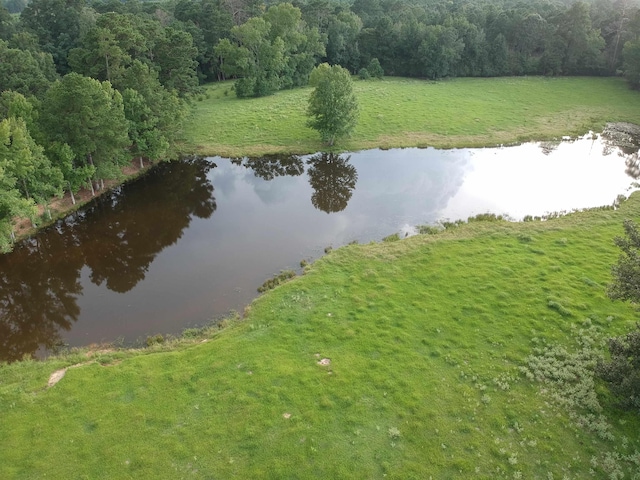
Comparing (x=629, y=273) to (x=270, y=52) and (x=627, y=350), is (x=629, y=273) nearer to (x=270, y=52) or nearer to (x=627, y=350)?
(x=627, y=350)

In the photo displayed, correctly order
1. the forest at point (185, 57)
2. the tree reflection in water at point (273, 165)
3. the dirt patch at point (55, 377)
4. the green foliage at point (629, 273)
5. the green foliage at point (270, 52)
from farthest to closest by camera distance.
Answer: the green foliage at point (270, 52) < the tree reflection in water at point (273, 165) < the forest at point (185, 57) < the dirt patch at point (55, 377) < the green foliage at point (629, 273)

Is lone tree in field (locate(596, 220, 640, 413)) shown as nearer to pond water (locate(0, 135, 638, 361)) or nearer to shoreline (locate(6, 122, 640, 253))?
pond water (locate(0, 135, 638, 361))

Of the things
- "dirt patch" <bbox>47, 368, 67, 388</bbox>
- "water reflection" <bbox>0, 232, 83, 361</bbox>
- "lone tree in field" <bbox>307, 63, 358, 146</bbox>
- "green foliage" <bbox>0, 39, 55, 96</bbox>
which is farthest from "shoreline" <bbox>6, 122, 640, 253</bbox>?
"dirt patch" <bbox>47, 368, 67, 388</bbox>

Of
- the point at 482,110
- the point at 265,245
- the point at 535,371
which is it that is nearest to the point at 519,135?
the point at 482,110

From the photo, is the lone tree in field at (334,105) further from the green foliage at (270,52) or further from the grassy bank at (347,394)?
the grassy bank at (347,394)

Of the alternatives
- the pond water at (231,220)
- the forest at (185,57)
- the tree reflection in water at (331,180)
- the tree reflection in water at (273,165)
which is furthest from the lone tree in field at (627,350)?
the forest at (185,57)

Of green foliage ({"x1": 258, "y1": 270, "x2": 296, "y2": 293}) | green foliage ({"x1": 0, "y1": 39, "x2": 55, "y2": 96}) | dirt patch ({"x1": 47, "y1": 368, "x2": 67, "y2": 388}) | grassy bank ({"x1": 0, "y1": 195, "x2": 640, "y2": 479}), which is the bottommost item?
grassy bank ({"x1": 0, "y1": 195, "x2": 640, "y2": 479})
